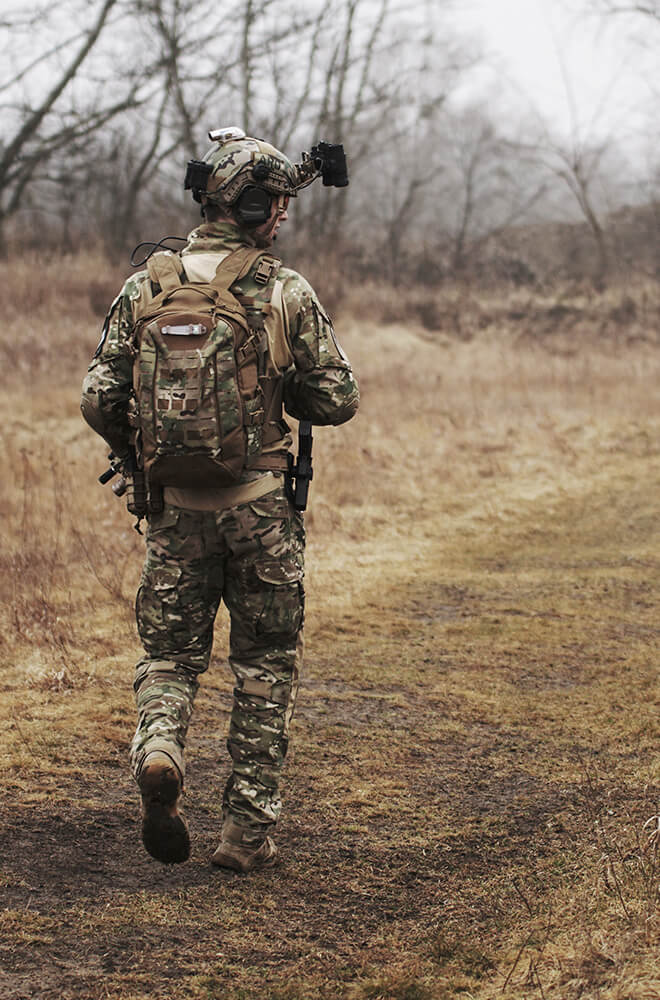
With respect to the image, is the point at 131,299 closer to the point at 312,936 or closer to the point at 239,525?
the point at 239,525

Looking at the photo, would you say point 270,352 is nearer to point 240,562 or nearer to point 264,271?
point 264,271

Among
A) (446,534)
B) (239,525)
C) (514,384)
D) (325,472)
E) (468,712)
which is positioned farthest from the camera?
(514,384)

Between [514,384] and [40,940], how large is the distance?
13.5 m

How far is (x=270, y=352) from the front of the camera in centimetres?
309

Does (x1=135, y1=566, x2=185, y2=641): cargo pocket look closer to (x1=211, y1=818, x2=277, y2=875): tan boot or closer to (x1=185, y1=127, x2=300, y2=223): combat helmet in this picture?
(x1=211, y1=818, x2=277, y2=875): tan boot

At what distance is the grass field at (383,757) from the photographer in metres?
2.64

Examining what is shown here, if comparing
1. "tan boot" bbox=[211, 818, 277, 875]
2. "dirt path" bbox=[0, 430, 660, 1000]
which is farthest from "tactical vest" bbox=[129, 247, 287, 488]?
"dirt path" bbox=[0, 430, 660, 1000]

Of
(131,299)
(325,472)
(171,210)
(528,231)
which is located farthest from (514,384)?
(528,231)

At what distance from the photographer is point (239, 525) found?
312cm

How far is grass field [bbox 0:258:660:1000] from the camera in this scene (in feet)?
8.66

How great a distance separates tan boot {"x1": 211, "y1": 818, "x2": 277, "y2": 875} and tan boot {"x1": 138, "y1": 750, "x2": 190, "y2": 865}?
438mm

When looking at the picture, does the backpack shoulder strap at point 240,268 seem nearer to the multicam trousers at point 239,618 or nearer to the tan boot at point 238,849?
the multicam trousers at point 239,618

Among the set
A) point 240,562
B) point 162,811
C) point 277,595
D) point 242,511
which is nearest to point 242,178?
point 242,511

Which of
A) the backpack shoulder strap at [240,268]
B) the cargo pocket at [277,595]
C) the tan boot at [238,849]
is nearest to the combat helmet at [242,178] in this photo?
the backpack shoulder strap at [240,268]
